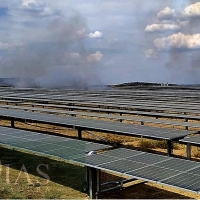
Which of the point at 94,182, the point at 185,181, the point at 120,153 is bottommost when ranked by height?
the point at 94,182

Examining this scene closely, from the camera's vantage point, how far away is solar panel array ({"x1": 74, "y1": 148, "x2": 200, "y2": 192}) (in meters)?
5.92

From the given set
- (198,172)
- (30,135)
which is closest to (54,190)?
(30,135)

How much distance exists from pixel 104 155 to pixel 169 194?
1.81 metres

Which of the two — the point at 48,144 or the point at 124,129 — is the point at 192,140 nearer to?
the point at 124,129

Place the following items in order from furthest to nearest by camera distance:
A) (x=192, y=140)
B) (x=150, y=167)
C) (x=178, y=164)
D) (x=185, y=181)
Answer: (x=192, y=140)
(x=178, y=164)
(x=150, y=167)
(x=185, y=181)

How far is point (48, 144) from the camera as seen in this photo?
28.6 ft

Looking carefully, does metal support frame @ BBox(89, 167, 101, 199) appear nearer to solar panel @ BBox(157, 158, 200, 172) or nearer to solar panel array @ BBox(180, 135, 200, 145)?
solar panel @ BBox(157, 158, 200, 172)

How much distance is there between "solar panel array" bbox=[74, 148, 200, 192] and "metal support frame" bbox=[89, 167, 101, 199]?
28 centimetres

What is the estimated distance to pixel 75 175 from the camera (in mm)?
9195

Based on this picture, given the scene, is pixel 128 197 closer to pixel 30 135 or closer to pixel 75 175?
pixel 75 175

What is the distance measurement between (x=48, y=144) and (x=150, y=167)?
309 cm

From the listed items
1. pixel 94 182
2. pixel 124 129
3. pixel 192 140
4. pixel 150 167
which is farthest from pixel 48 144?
pixel 192 140

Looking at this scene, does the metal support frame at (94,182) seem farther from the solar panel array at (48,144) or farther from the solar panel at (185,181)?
the solar panel at (185,181)

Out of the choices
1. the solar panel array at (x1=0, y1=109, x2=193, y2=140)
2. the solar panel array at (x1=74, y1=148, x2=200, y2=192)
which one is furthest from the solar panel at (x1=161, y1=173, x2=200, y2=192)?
the solar panel array at (x1=0, y1=109, x2=193, y2=140)
